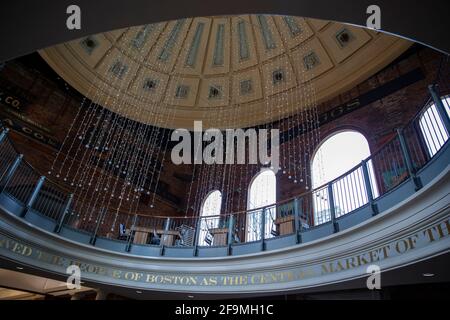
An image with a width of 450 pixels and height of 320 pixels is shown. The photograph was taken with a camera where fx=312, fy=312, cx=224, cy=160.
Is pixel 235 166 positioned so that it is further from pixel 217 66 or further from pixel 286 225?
pixel 286 225

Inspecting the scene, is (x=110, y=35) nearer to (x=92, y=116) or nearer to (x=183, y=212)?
(x=92, y=116)

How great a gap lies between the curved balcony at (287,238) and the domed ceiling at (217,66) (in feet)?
16.6

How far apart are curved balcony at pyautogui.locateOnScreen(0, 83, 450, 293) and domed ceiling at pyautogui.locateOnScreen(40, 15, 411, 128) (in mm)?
5060

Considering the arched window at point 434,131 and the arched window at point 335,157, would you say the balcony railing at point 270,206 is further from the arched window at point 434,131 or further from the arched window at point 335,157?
the arched window at point 335,157

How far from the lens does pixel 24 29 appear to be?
2.72m

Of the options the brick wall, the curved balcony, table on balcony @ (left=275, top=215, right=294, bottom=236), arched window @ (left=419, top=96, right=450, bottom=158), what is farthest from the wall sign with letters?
the brick wall

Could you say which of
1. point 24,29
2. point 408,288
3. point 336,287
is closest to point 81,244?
point 336,287

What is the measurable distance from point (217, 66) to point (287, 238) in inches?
414

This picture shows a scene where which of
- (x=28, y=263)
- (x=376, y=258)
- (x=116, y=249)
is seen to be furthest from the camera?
(x=116, y=249)

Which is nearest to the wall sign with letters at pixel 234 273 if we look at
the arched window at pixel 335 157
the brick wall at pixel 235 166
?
the arched window at pixel 335 157

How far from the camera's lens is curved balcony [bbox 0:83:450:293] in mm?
5012

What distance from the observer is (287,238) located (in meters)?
7.80

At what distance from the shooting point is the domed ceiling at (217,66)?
13297mm

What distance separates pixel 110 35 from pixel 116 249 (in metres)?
9.68
